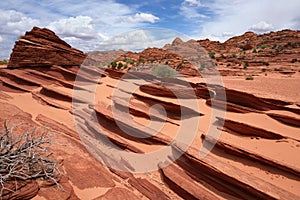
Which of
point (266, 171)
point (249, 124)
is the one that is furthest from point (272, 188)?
point (249, 124)

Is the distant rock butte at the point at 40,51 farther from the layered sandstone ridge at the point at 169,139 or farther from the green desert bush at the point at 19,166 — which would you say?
the green desert bush at the point at 19,166

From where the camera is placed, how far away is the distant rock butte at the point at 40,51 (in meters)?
12.8

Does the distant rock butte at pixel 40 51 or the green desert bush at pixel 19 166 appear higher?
the distant rock butte at pixel 40 51

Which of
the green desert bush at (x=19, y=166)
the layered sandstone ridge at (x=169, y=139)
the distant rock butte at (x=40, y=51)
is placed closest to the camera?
the green desert bush at (x=19, y=166)

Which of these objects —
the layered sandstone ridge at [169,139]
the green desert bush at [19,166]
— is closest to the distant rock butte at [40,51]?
the layered sandstone ridge at [169,139]

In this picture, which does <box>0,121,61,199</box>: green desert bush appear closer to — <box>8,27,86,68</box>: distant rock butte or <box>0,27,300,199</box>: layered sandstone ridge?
<box>0,27,300,199</box>: layered sandstone ridge

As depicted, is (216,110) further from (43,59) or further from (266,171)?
(43,59)

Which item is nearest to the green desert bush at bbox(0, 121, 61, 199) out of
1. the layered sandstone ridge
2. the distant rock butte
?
the layered sandstone ridge

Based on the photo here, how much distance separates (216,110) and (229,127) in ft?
4.84

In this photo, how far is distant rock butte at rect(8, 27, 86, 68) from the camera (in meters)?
A: 12.8

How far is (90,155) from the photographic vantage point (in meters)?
5.44

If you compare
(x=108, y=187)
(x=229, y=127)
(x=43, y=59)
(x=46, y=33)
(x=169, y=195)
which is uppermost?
(x=46, y=33)

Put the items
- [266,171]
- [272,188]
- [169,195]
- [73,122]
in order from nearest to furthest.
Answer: [272,188] < [169,195] < [266,171] < [73,122]

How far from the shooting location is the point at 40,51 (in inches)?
505
